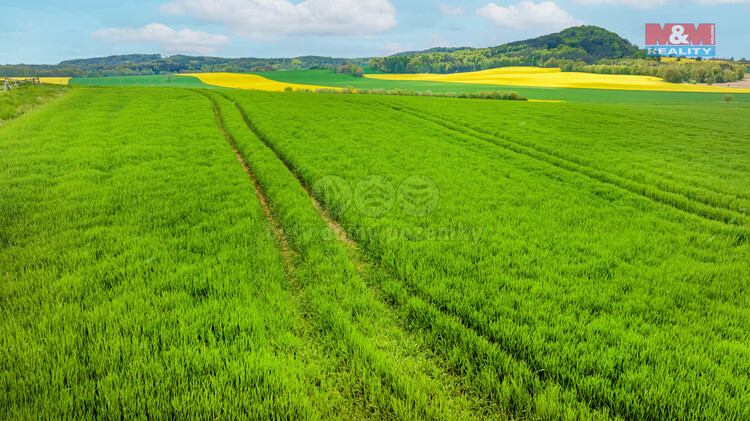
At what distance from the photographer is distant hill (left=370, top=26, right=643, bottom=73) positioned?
129250 millimetres

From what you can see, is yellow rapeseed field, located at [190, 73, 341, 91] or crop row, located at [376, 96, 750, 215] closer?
crop row, located at [376, 96, 750, 215]

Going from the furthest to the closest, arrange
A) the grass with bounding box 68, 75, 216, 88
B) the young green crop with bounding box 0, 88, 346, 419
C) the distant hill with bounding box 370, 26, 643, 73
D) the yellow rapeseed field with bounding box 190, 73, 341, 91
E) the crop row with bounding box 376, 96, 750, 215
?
1. the distant hill with bounding box 370, 26, 643, 73
2. the grass with bounding box 68, 75, 216, 88
3. the yellow rapeseed field with bounding box 190, 73, 341, 91
4. the crop row with bounding box 376, 96, 750, 215
5. the young green crop with bounding box 0, 88, 346, 419

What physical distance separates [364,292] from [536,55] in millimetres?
160220

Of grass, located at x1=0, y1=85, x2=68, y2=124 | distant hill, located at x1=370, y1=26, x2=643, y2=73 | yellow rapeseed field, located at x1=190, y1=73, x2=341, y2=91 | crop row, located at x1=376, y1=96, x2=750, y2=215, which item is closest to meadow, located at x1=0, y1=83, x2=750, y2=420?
crop row, located at x1=376, y1=96, x2=750, y2=215

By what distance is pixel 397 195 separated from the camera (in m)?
9.37

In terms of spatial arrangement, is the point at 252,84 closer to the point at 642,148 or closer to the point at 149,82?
the point at 149,82

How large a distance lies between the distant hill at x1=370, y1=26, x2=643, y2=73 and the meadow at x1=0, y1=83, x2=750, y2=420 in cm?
13835

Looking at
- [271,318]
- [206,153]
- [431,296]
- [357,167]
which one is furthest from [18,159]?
[431,296]

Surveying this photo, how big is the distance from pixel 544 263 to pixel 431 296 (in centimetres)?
243

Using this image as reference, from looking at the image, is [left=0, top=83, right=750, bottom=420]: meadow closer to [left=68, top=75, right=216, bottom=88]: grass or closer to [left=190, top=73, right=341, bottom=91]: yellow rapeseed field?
[left=190, top=73, right=341, bottom=91]: yellow rapeseed field

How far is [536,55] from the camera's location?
436 ft

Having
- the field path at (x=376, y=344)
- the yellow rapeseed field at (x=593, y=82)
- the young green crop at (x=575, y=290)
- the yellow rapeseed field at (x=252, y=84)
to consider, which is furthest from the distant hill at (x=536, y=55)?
the field path at (x=376, y=344)

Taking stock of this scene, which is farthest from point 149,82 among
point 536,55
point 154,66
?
point 536,55

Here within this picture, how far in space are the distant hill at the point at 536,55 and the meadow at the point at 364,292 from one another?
454 ft
